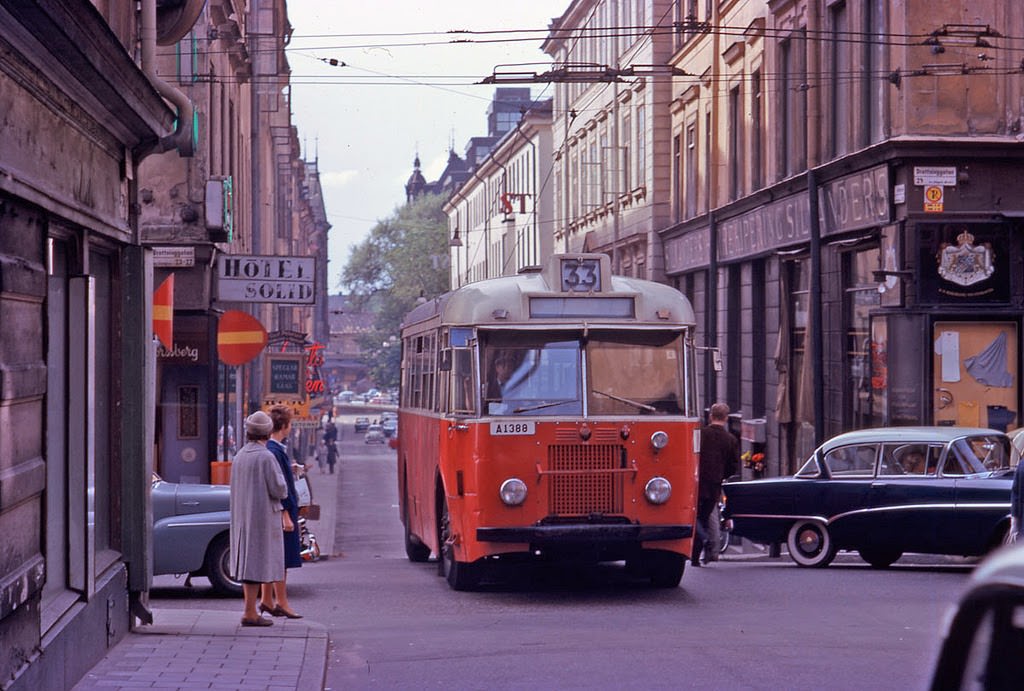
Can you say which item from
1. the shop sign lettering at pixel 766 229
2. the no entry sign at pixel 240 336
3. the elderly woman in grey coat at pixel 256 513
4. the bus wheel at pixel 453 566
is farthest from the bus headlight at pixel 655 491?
the shop sign lettering at pixel 766 229

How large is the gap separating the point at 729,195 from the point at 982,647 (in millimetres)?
32362

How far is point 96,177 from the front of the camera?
10.5 m

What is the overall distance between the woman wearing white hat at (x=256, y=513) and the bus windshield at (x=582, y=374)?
2.87 m

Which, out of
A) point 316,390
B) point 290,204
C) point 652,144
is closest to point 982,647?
point 652,144

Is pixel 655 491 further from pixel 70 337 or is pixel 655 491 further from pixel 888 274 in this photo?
pixel 888 274

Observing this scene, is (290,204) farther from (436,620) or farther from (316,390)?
(436,620)

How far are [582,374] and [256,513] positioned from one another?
11.9ft

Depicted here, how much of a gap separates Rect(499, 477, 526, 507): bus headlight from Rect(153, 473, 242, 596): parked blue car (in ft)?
8.42

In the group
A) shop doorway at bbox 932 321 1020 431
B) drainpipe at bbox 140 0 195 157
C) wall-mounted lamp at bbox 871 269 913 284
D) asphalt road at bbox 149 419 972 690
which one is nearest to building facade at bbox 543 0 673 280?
wall-mounted lamp at bbox 871 269 913 284

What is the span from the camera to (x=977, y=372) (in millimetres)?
Result: 23484

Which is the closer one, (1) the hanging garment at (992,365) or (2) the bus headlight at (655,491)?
(2) the bus headlight at (655,491)

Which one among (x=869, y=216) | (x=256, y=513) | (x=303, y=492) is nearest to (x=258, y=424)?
(x=256, y=513)

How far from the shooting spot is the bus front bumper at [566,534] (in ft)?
47.2

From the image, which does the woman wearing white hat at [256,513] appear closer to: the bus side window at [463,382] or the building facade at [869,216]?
the bus side window at [463,382]
